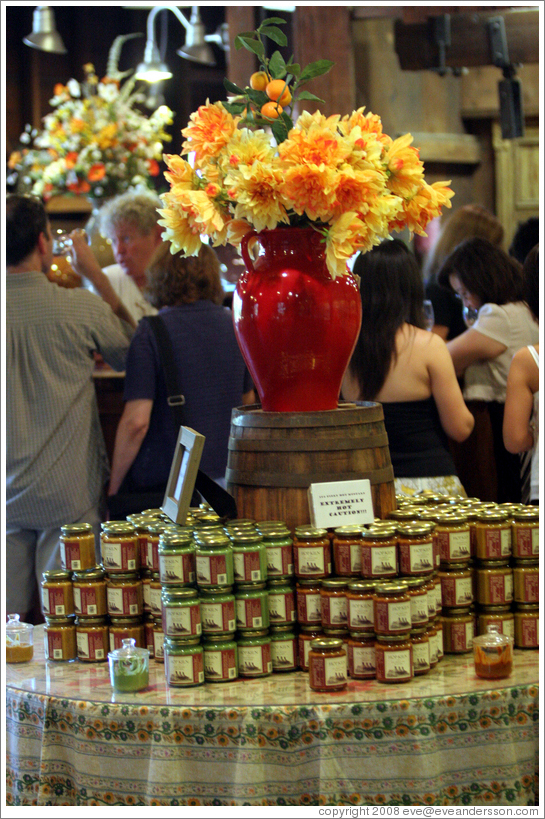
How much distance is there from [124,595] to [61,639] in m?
0.16

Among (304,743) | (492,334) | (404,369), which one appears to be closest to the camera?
(304,743)

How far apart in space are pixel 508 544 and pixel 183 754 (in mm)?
700

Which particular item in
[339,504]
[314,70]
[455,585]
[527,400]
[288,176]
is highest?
[314,70]

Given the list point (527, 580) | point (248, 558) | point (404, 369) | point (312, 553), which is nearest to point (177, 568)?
point (248, 558)

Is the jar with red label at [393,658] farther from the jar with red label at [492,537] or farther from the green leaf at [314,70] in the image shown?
the green leaf at [314,70]

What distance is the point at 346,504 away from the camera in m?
1.73

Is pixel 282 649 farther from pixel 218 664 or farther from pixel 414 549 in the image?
pixel 414 549

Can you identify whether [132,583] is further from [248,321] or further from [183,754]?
[248,321]

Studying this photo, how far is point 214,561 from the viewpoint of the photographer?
64.0 inches

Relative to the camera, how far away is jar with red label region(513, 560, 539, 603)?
179 cm

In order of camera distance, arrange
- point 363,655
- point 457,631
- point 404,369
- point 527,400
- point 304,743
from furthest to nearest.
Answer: point 404,369 → point 527,400 → point 457,631 → point 363,655 → point 304,743

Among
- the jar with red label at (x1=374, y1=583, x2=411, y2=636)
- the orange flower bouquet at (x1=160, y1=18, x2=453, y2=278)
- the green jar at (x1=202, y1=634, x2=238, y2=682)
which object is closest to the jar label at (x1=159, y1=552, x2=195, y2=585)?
the green jar at (x1=202, y1=634, x2=238, y2=682)

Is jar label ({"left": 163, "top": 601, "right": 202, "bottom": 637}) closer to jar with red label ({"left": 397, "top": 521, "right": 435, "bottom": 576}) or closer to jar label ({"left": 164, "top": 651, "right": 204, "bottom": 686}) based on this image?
jar label ({"left": 164, "top": 651, "right": 204, "bottom": 686})

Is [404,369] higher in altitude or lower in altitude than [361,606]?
higher
